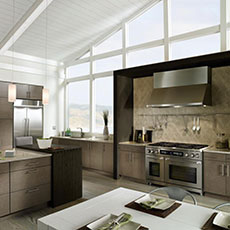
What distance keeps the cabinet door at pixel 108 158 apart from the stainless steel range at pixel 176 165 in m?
1.01

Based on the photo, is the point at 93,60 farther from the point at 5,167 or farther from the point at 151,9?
the point at 5,167

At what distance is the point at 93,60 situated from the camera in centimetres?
647

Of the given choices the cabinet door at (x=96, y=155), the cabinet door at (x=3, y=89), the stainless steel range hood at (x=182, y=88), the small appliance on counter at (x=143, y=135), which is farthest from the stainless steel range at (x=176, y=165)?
the cabinet door at (x=3, y=89)

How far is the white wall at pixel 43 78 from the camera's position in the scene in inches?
239

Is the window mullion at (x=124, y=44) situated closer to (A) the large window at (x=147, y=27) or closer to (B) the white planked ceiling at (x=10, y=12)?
(A) the large window at (x=147, y=27)

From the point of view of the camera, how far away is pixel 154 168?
4.58 m

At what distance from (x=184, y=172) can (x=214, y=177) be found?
531mm

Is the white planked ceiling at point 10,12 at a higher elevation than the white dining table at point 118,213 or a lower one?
higher

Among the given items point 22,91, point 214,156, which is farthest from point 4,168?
point 22,91

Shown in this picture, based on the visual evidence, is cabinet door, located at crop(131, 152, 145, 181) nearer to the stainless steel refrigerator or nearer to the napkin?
the stainless steel refrigerator

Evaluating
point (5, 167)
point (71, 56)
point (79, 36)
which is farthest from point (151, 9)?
point (5, 167)

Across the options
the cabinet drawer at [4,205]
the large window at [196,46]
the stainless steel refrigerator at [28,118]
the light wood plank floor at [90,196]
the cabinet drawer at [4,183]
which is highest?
the large window at [196,46]

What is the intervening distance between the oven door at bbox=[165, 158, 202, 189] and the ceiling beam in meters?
3.83

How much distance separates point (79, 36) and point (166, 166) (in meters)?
4.01
